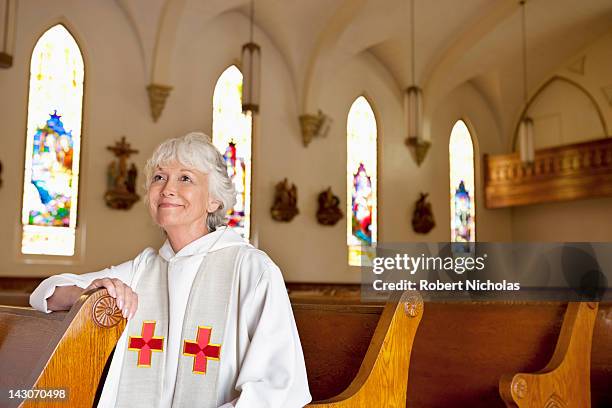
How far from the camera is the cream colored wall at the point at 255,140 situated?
31.4ft

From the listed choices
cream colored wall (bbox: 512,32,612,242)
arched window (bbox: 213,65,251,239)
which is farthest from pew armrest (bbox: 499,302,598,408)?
cream colored wall (bbox: 512,32,612,242)

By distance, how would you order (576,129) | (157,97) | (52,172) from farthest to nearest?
(576,129)
(157,97)
(52,172)

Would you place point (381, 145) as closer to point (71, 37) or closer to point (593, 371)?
point (71, 37)

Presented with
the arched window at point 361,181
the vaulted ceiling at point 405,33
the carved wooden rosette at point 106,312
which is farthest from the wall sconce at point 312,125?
the carved wooden rosette at point 106,312

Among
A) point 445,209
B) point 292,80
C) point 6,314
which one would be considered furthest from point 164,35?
point 6,314

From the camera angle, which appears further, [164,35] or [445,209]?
[445,209]

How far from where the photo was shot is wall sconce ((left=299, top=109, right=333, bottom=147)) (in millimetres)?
12484

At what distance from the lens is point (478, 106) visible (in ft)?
54.2

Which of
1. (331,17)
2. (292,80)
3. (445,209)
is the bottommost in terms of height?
(445,209)

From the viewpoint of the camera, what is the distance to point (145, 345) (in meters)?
2.53

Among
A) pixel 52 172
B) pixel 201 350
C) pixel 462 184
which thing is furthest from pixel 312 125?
pixel 201 350

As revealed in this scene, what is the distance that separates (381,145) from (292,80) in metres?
2.72

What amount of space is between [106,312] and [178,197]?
0.98 metres

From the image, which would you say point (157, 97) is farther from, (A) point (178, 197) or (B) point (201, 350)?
(B) point (201, 350)
